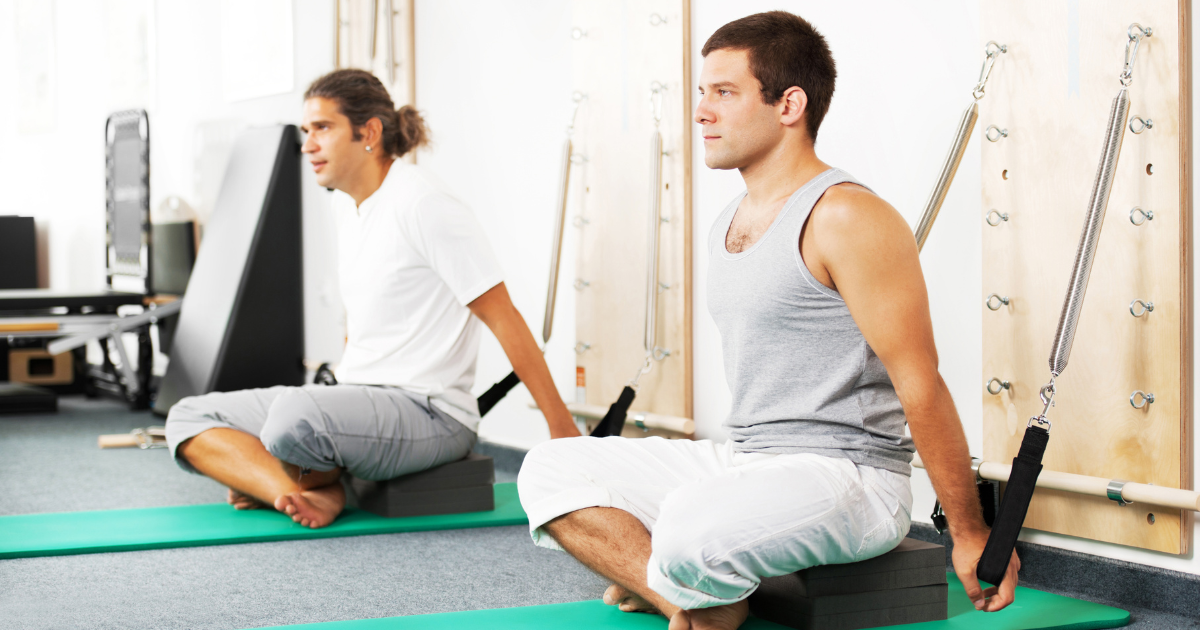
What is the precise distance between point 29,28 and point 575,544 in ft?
23.1


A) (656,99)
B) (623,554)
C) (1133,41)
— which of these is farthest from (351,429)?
(1133,41)

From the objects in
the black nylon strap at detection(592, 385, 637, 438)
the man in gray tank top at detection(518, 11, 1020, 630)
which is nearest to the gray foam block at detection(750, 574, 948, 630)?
the man in gray tank top at detection(518, 11, 1020, 630)

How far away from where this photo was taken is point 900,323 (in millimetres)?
1590

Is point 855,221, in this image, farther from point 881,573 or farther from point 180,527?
point 180,527

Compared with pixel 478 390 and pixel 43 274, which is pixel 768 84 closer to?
pixel 478 390

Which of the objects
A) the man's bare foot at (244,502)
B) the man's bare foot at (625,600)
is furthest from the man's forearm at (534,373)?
the man's bare foot at (244,502)

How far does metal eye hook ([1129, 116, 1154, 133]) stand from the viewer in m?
1.97

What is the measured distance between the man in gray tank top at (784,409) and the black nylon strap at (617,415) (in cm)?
89

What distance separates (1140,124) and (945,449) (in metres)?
0.79

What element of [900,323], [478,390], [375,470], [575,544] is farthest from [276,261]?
[900,323]

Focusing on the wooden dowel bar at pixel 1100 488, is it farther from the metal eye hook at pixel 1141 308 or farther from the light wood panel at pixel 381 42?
the light wood panel at pixel 381 42

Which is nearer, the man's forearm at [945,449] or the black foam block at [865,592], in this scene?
the man's forearm at [945,449]

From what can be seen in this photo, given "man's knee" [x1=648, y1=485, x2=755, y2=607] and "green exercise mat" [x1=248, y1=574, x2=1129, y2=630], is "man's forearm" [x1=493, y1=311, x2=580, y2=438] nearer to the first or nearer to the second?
"green exercise mat" [x1=248, y1=574, x2=1129, y2=630]

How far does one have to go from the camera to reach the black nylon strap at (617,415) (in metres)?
2.85
